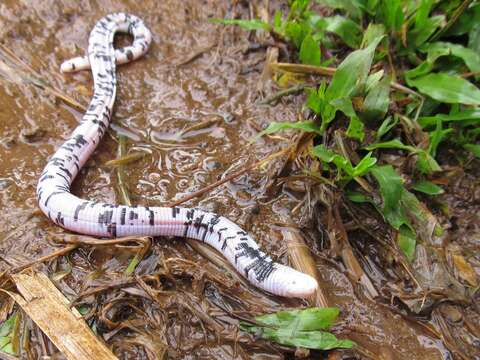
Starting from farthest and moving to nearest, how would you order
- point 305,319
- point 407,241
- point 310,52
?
point 310,52
point 407,241
point 305,319

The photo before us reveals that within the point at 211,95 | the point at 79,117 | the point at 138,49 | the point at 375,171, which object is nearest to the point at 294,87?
the point at 211,95

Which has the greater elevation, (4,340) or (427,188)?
(427,188)

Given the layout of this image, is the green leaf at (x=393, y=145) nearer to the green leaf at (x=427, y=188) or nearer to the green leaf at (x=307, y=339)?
the green leaf at (x=427, y=188)

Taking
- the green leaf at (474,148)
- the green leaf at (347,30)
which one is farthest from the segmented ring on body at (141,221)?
the green leaf at (347,30)

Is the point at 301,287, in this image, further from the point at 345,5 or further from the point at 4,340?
the point at 345,5

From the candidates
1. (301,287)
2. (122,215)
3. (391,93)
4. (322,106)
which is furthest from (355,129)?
(122,215)

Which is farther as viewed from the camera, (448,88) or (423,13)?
(423,13)

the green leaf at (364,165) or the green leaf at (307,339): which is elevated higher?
the green leaf at (364,165)
